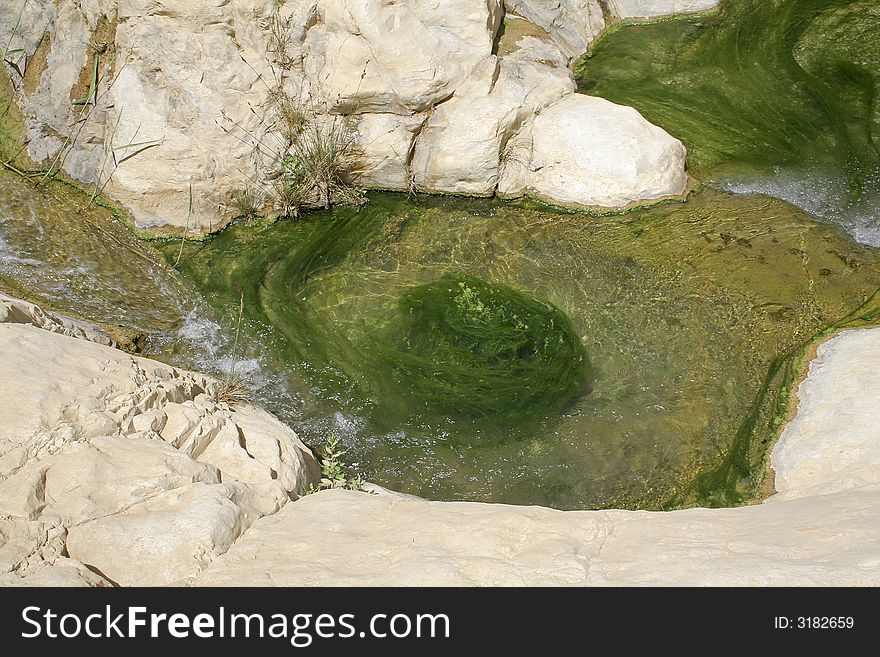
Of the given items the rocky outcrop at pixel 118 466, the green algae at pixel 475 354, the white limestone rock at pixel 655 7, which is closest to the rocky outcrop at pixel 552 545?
the rocky outcrop at pixel 118 466

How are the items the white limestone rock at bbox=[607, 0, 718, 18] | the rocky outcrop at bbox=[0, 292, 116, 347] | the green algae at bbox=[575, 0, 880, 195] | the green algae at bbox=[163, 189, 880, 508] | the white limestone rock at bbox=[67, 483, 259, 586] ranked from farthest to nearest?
1. the white limestone rock at bbox=[607, 0, 718, 18]
2. the green algae at bbox=[575, 0, 880, 195]
3. the green algae at bbox=[163, 189, 880, 508]
4. the rocky outcrop at bbox=[0, 292, 116, 347]
5. the white limestone rock at bbox=[67, 483, 259, 586]

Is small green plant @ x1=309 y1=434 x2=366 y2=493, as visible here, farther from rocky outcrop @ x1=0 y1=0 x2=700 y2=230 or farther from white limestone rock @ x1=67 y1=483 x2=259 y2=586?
rocky outcrop @ x1=0 y1=0 x2=700 y2=230

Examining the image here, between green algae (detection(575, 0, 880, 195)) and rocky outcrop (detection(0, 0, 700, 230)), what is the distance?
655 millimetres

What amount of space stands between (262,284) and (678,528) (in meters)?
3.29

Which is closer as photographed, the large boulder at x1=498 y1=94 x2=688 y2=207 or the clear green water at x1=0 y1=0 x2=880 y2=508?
the clear green water at x1=0 y1=0 x2=880 y2=508

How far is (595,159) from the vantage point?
5.72m

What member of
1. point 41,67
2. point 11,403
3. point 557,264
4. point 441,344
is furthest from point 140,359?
point 41,67

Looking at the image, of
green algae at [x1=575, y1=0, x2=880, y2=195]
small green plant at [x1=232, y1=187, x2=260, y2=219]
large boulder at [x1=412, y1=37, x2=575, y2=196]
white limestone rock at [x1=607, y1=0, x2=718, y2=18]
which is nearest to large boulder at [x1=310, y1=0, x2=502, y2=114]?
large boulder at [x1=412, y1=37, x2=575, y2=196]

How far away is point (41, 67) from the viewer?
5895 millimetres

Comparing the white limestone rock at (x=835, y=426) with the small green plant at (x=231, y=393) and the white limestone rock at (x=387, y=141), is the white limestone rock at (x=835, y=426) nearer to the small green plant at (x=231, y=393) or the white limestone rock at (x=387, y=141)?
the small green plant at (x=231, y=393)

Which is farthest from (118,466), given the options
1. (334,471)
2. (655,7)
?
(655,7)

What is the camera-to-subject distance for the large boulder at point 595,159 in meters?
5.71

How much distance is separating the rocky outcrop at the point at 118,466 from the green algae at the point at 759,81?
4032 mm

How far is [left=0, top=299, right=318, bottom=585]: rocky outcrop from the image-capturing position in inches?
110
